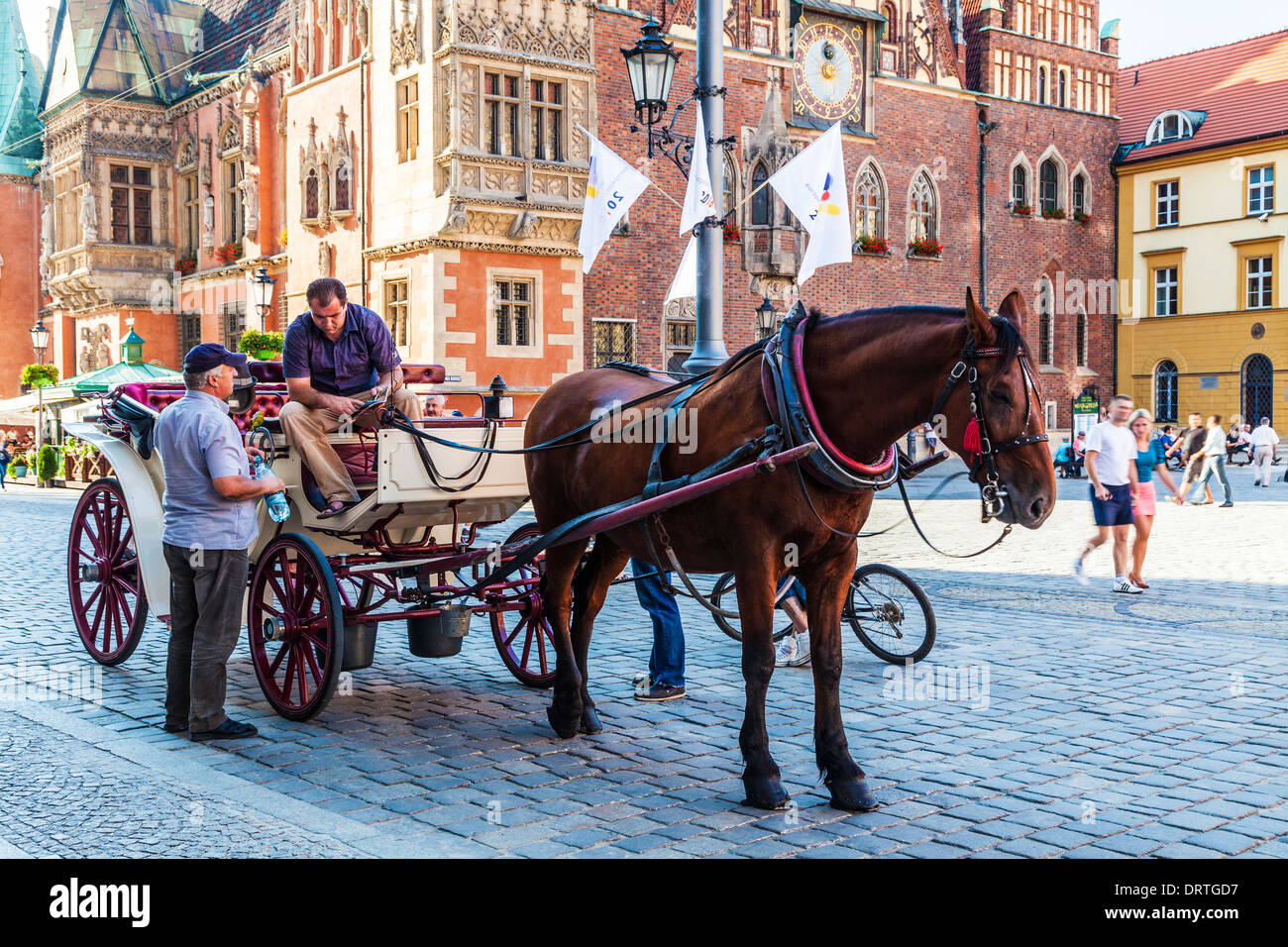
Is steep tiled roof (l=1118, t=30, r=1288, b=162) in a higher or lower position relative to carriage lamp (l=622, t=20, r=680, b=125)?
higher

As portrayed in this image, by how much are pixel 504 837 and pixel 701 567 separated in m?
1.46

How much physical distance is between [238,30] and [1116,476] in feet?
93.0

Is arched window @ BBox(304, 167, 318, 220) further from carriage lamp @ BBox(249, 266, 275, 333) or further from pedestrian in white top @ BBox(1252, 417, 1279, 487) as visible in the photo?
pedestrian in white top @ BBox(1252, 417, 1279, 487)

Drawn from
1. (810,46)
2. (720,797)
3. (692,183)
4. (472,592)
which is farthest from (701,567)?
(810,46)

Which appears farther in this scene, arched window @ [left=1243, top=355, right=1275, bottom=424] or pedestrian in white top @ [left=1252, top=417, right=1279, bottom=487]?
arched window @ [left=1243, top=355, right=1275, bottom=424]

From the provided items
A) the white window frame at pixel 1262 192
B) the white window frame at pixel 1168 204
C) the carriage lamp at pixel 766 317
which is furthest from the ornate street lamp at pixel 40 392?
the white window frame at pixel 1262 192

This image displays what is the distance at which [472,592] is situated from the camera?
6.16 meters

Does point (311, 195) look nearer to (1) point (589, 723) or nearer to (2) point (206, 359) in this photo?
(2) point (206, 359)

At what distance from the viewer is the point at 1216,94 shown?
136 feet

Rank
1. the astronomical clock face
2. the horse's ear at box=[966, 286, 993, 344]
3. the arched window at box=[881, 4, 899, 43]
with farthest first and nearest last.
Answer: the arched window at box=[881, 4, 899, 43]
the astronomical clock face
the horse's ear at box=[966, 286, 993, 344]

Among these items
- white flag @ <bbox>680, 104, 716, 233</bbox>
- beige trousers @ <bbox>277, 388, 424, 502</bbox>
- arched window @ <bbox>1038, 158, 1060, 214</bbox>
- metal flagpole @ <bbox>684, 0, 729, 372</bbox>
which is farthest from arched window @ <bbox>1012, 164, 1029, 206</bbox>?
beige trousers @ <bbox>277, 388, 424, 502</bbox>

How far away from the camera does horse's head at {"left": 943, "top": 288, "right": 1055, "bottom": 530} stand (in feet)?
14.2

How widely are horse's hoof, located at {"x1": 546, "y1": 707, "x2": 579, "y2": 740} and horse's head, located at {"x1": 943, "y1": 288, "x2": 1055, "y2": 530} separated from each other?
2.34 metres

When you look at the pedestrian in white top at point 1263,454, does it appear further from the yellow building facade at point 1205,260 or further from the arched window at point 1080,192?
the arched window at point 1080,192
